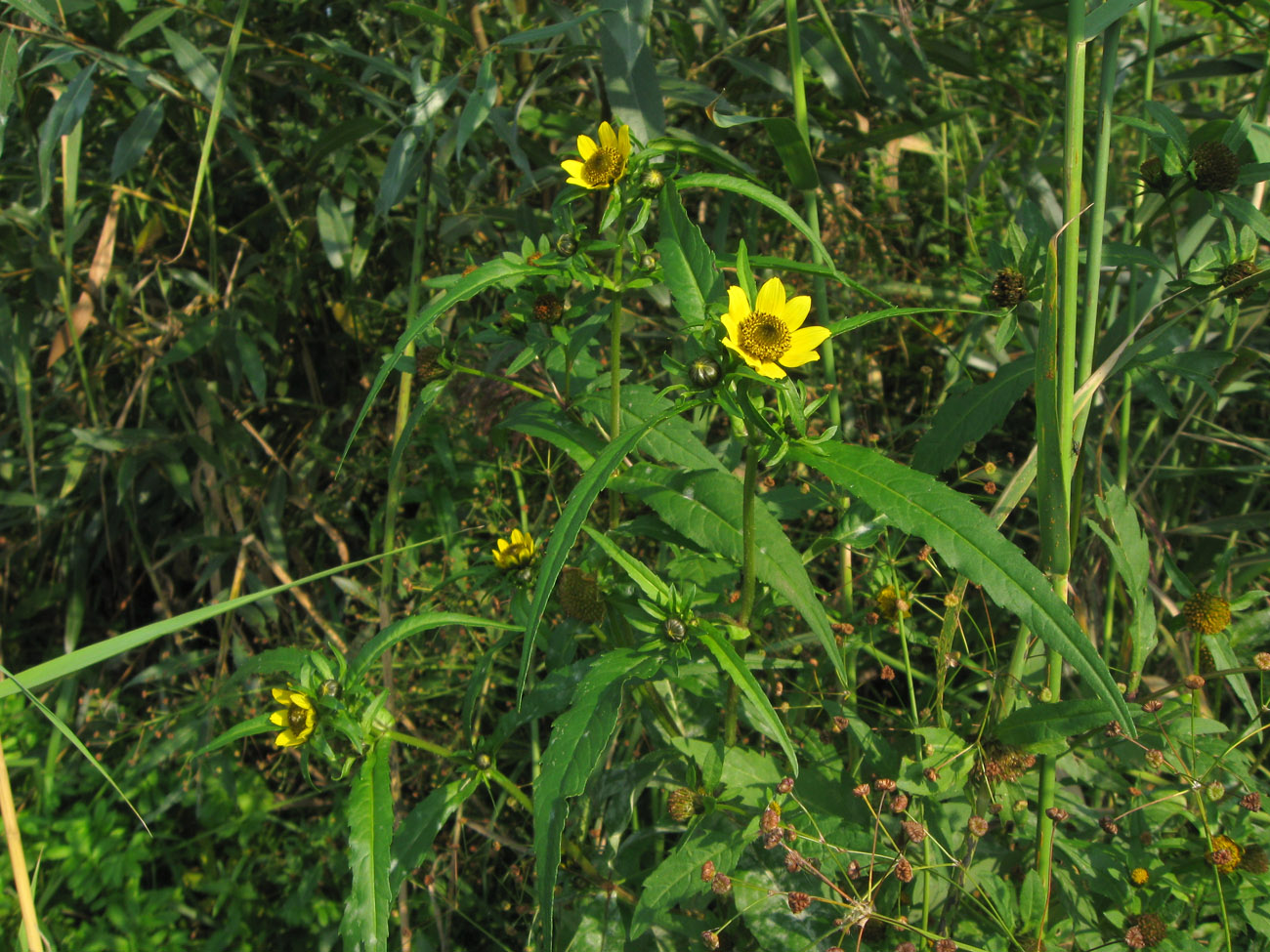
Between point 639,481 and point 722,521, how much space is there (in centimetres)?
13

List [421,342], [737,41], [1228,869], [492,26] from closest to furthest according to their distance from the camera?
[1228,869] < [421,342] < [737,41] < [492,26]

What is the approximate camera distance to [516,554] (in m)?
1.17

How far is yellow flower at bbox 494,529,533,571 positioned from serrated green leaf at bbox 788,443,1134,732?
48 centimetres

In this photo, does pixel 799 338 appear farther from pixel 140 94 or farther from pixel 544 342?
pixel 140 94

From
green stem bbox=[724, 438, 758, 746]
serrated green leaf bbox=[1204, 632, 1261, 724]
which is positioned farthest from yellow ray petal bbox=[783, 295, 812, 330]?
serrated green leaf bbox=[1204, 632, 1261, 724]

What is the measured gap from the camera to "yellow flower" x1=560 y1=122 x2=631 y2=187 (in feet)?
3.36

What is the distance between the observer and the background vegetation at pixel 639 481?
99 centimetres

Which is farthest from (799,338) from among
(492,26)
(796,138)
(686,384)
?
(492,26)

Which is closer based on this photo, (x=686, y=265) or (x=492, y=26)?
(x=686, y=265)

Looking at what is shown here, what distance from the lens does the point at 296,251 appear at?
6.47 feet

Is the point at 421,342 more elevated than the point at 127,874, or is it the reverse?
the point at 421,342

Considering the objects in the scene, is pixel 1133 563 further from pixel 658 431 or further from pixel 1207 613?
pixel 658 431

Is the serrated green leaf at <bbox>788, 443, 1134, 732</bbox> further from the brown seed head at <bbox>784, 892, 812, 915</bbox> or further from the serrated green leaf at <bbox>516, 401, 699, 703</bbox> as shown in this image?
the brown seed head at <bbox>784, 892, 812, 915</bbox>

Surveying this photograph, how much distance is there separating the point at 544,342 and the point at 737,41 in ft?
2.70
